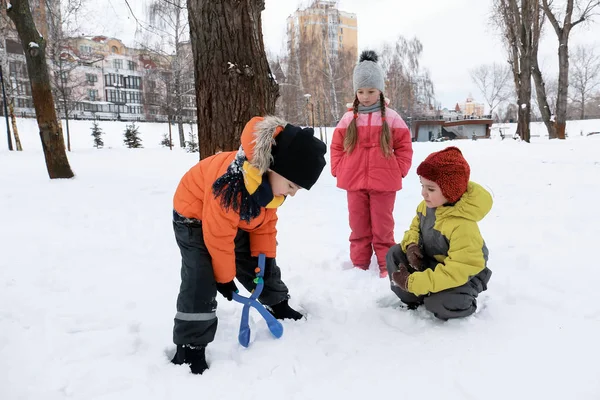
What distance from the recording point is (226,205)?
1616 millimetres

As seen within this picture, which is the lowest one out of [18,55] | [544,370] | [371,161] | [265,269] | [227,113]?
[544,370]

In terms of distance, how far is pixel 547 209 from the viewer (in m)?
4.26

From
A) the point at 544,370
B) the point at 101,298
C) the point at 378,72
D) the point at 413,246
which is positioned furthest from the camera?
the point at 378,72

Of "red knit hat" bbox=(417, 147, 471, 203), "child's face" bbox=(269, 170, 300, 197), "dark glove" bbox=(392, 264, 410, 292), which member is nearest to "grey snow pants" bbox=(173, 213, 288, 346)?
"child's face" bbox=(269, 170, 300, 197)

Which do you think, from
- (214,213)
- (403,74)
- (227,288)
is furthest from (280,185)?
(403,74)

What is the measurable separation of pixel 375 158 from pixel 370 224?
19.7 inches

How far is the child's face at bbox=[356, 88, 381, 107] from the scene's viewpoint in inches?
109

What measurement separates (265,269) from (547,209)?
11.7ft

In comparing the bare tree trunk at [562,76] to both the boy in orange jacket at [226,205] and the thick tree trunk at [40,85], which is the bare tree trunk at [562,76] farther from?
the boy in orange jacket at [226,205]

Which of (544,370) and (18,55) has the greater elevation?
(18,55)

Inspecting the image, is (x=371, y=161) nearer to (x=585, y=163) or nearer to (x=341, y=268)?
(x=341, y=268)

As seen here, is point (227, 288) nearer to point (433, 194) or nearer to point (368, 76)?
point (433, 194)

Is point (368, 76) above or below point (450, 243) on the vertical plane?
above

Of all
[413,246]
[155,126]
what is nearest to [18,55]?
[155,126]
